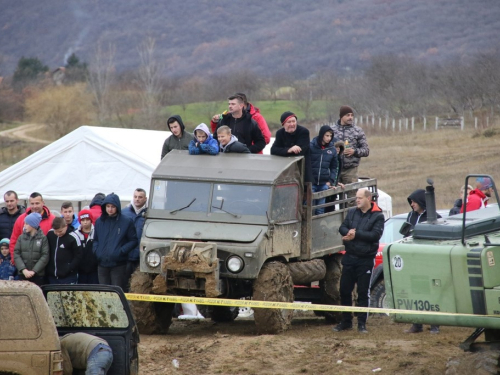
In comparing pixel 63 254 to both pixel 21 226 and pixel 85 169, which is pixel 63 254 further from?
pixel 85 169

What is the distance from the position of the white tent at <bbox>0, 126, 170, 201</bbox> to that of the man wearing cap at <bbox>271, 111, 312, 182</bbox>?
14.6 feet

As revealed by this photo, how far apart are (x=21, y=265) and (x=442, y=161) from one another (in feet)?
105

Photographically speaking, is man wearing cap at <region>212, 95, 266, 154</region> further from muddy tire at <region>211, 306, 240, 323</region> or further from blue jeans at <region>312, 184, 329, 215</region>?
muddy tire at <region>211, 306, 240, 323</region>

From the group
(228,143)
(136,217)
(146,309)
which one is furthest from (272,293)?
(136,217)

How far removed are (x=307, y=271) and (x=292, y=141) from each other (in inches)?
73.1

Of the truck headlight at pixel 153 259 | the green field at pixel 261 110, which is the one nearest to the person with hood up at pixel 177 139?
the truck headlight at pixel 153 259

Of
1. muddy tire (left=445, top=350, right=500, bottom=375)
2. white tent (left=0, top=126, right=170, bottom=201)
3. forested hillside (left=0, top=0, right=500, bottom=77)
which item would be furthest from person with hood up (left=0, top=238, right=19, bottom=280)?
forested hillside (left=0, top=0, right=500, bottom=77)

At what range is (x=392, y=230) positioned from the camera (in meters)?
15.1

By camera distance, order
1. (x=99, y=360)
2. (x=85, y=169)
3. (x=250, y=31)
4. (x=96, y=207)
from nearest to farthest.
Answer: (x=99, y=360), (x=96, y=207), (x=85, y=169), (x=250, y=31)

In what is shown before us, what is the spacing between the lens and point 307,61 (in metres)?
133

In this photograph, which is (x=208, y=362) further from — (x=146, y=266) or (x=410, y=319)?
(x=410, y=319)

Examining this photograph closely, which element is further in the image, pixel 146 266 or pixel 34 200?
pixel 34 200

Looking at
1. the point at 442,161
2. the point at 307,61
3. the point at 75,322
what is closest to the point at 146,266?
the point at 75,322

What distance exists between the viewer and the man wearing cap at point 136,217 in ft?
40.4
